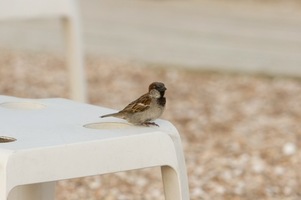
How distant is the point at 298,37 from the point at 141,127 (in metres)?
4.70

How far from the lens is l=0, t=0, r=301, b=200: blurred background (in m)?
3.98

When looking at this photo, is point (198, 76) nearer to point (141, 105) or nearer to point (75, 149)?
point (141, 105)

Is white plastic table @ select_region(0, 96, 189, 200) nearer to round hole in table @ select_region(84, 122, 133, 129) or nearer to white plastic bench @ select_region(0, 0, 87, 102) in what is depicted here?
round hole in table @ select_region(84, 122, 133, 129)

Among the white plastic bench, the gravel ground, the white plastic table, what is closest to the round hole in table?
the white plastic table

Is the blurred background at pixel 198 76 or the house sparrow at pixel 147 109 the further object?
the blurred background at pixel 198 76

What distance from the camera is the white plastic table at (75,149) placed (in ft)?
7.28

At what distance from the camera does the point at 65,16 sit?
421 centimetres

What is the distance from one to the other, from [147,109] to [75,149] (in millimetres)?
332

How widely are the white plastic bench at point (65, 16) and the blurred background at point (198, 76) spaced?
1.2 inches

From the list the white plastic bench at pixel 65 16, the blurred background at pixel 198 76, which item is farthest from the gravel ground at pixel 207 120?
the white plastic bench at pixel 65 16

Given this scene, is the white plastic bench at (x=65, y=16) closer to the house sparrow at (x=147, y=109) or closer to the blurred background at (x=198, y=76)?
the blurred background at (x=198, y=76)

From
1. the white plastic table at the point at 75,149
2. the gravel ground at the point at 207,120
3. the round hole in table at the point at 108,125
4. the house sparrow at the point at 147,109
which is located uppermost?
the gravel ground at the point at 207,120

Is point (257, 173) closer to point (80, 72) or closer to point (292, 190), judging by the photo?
point (292, 190)

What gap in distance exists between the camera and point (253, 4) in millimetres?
8328
